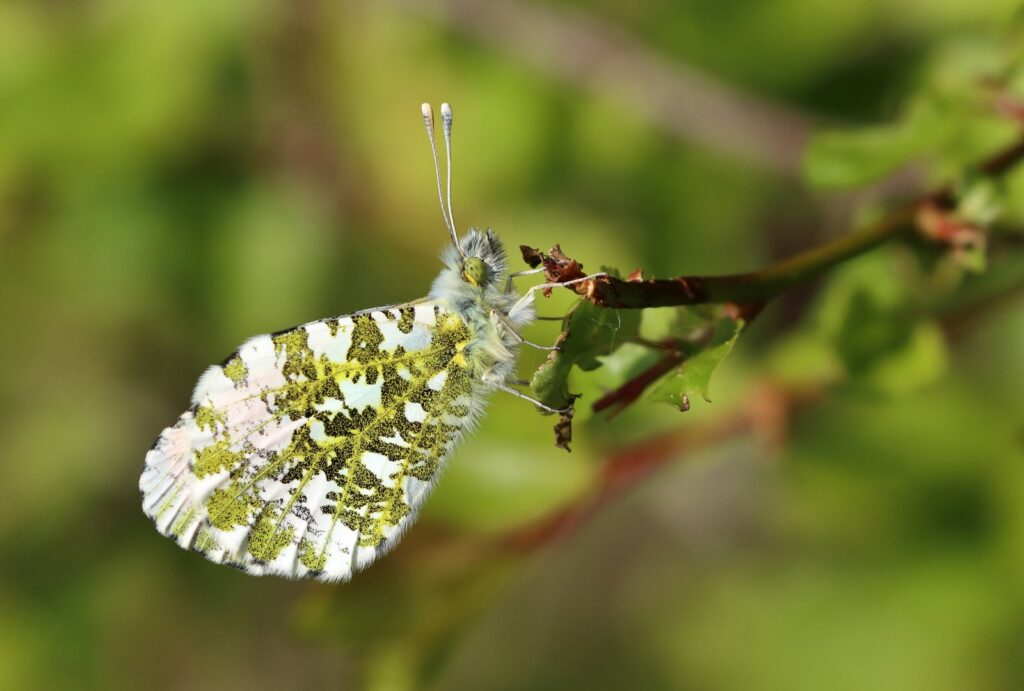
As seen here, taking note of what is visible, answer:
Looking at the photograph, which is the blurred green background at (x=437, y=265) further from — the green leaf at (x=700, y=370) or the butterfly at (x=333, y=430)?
the green leaf at (x=700, y=370)

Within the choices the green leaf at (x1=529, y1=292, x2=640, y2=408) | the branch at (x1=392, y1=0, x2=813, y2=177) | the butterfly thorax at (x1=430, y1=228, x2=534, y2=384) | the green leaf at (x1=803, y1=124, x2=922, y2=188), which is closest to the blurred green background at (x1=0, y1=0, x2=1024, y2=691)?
the branch at (x1=392, y1=0, x2=813, y2=177)

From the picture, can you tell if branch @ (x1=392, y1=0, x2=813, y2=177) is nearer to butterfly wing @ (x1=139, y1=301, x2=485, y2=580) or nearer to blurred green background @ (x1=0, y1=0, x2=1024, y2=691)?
blurred green background @ (x1=0, y1=0, x2=1024, y2=691)

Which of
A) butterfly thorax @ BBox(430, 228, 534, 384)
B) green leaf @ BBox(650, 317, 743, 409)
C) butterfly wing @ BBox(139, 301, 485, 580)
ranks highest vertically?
butterfly thorax @ BBox(430, 228, 534, 384)

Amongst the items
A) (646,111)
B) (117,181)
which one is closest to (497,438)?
(646,111)

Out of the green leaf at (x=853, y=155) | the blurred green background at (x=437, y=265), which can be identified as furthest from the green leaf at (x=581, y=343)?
the blurred green background at (x=437, y=265)

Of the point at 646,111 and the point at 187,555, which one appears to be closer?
the point at 646,111

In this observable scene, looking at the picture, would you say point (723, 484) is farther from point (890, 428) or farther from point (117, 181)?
point (117, 181)

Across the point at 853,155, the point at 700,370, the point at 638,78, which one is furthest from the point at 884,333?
the point at 638,78
